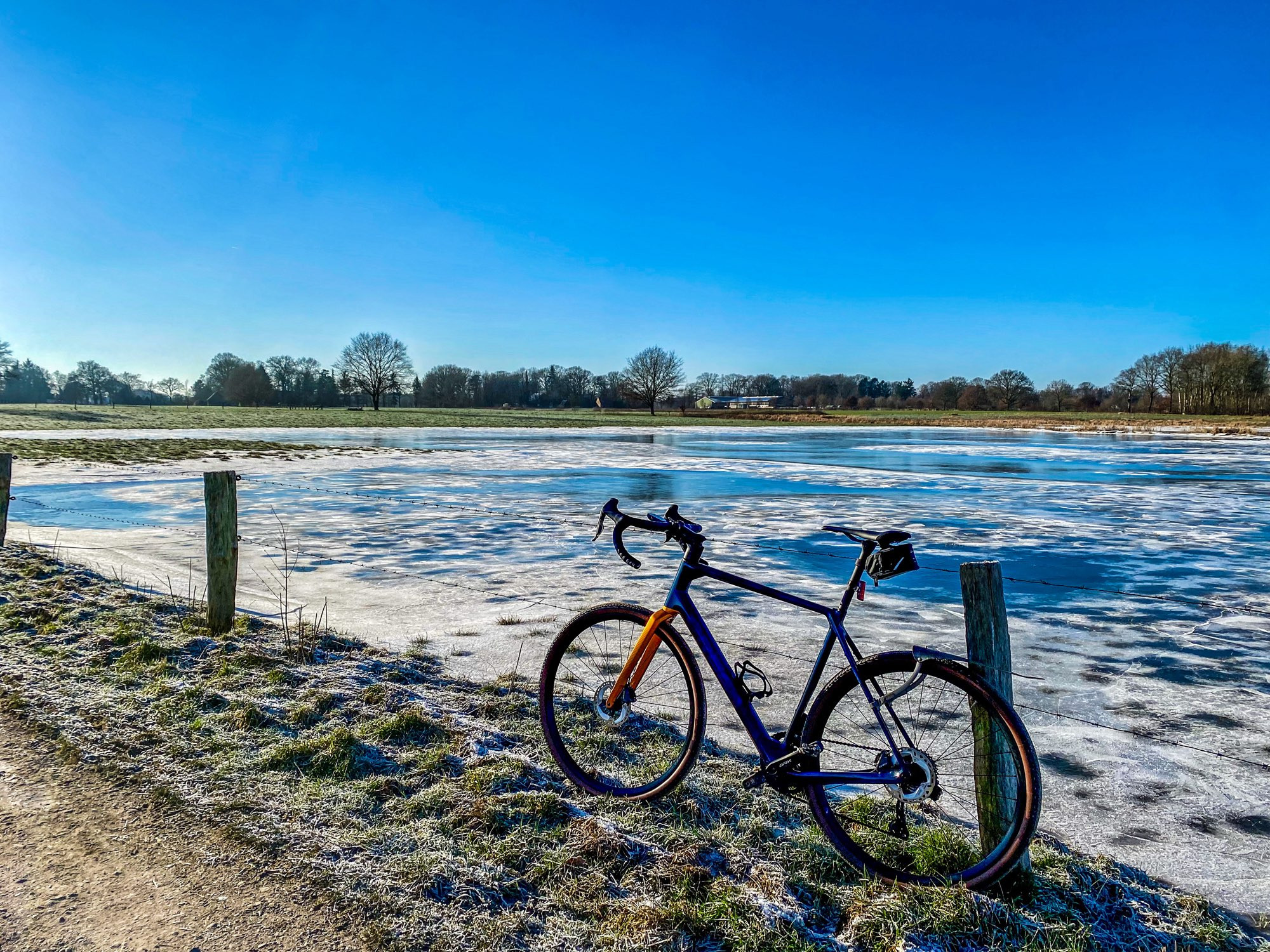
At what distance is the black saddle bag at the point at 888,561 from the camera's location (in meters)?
2.99

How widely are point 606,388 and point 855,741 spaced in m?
140

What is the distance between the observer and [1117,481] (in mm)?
19234

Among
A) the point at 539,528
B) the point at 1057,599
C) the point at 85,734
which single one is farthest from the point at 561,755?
the point at 539,528

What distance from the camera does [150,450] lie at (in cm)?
2875

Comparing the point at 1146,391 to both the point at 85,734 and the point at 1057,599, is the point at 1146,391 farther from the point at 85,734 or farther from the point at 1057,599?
the point at 85,734

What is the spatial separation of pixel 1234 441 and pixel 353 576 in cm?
4687

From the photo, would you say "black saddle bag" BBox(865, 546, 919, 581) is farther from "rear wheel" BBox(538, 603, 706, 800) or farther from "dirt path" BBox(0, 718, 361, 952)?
"dirt path" BBox(0, 718, 361, 952)

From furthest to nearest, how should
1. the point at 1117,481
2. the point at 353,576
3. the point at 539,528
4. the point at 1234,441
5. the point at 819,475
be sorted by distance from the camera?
the point at 1234,441 < the point at 819,475 < the point at 1117,481 < the point at 539,528 < the point at 353,576

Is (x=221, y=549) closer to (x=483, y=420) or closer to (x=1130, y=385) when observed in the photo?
(x=483, y=420)

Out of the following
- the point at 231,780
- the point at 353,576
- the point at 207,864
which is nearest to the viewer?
the point at 207,864

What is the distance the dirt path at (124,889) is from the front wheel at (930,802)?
1.94 m

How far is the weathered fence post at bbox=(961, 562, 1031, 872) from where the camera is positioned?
9.42 ft

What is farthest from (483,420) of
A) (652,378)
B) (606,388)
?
(606,388)

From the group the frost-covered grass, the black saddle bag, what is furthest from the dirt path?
the black saddle bag
